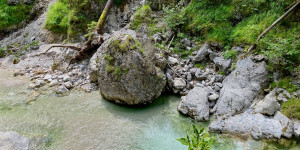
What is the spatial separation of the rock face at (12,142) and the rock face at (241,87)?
20.0 ft

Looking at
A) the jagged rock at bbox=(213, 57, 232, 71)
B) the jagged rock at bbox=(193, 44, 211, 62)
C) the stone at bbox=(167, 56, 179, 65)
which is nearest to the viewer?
the jagged rock at bbox=(213, 57, 232, 71)

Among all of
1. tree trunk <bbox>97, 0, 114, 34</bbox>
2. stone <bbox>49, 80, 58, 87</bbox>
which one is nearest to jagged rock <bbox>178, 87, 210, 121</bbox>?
stone <bbox>49, 80, 58, 87</bbox>

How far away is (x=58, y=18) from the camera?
1304 centimetres

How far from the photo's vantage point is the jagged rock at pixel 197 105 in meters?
6.46

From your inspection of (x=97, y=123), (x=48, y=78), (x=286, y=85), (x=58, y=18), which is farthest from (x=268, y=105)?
(x=58, y=18)

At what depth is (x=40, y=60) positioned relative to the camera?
38.6ft

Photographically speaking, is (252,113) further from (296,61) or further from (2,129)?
(2,129)

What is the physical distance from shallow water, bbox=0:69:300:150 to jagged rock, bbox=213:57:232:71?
2309mm

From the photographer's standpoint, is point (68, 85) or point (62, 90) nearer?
point (62, 90)

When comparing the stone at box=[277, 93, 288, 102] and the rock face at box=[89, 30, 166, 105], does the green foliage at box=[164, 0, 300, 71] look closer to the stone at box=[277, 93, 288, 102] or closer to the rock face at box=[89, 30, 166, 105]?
the stone at box=[277, 93, 288, 102]

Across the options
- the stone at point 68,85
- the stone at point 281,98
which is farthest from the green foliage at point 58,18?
the stone at point 281,98

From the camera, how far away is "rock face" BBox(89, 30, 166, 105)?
23.4ft

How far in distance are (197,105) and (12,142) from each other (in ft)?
18.6

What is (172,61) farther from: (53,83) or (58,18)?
(58,18)
